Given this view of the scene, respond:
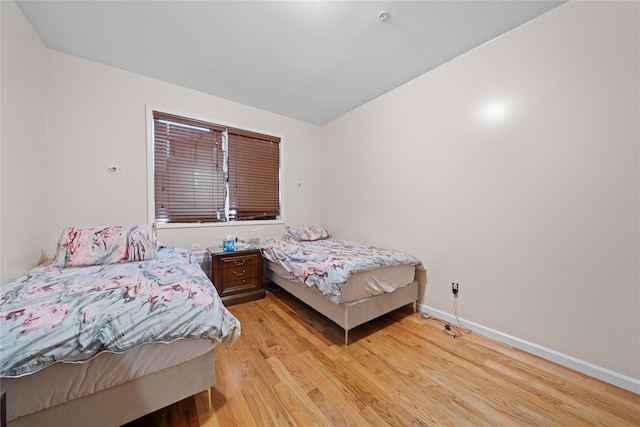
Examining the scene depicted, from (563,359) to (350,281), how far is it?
1639 millimetres

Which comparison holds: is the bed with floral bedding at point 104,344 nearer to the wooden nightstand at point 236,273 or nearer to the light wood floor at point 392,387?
the light wood floor at point 392,387

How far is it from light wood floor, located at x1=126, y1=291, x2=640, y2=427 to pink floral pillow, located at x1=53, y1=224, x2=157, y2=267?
1163mm

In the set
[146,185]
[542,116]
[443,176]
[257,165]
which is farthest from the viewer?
[257,165]

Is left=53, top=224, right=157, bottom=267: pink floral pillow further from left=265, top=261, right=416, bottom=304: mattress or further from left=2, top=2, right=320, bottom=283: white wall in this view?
left=265, top=261, right=416, bottom=304: mattress

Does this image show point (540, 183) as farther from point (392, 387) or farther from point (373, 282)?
point (392, 387)

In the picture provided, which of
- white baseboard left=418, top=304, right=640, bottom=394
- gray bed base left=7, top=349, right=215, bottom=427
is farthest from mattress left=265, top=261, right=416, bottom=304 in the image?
gray bed base left=7, top=349, right=215, bottom=427

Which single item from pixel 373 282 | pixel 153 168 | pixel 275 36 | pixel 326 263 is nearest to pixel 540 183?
pixel 373 282

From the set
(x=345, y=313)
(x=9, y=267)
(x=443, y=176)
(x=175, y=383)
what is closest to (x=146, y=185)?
(x=9, y=267)

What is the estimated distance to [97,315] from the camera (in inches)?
39.7

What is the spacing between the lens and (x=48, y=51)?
2.10 metres

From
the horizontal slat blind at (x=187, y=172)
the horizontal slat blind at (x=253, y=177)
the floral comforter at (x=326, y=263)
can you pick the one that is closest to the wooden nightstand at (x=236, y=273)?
the floral comforter at (x=326, y=263)

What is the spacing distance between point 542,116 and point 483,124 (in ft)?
1.30

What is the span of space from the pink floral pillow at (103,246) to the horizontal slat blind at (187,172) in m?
0.66

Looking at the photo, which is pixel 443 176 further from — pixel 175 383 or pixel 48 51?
pixel 48 51
